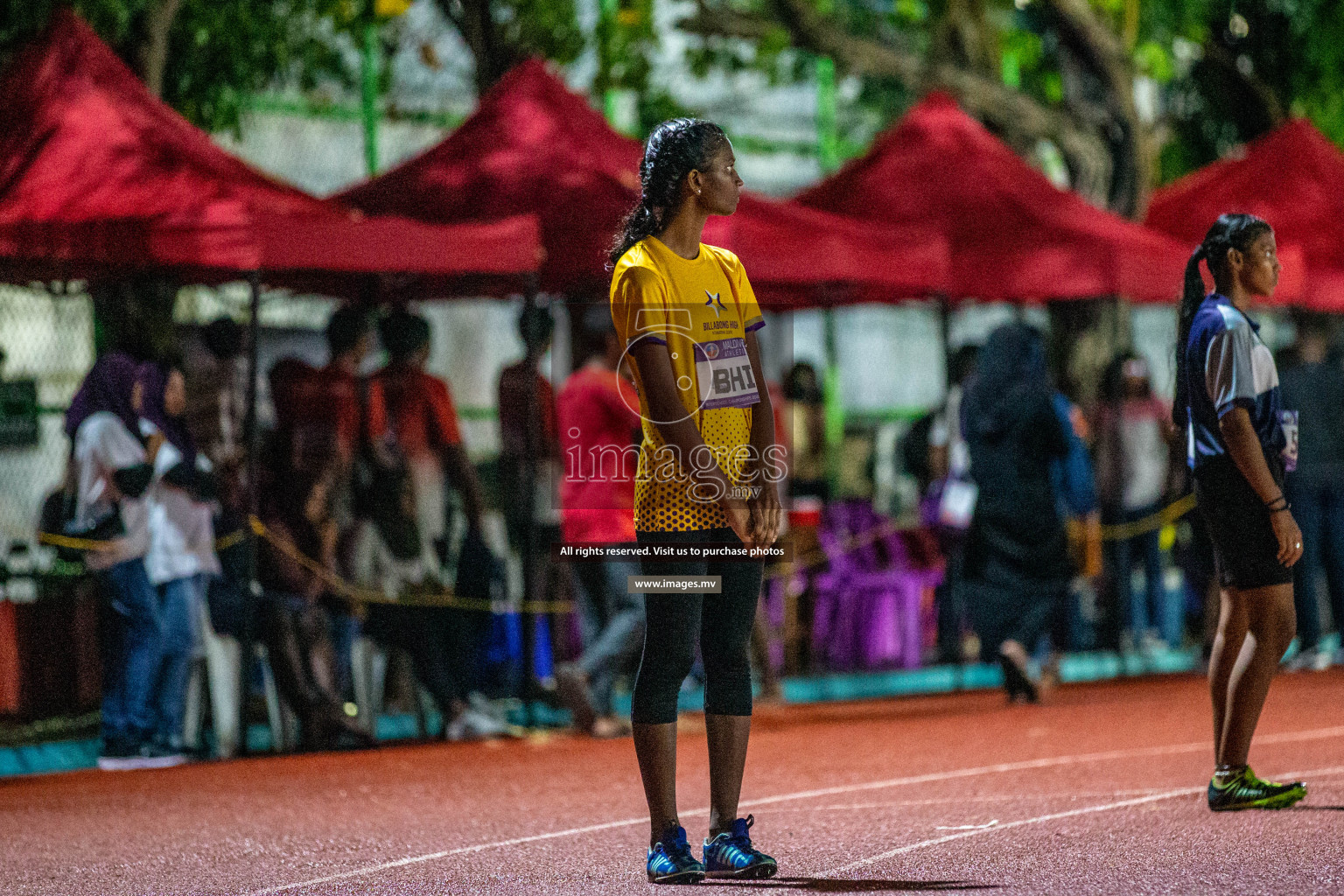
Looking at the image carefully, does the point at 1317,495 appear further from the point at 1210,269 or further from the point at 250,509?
the point at 250,509

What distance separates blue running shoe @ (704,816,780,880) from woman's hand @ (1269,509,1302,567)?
207 cm

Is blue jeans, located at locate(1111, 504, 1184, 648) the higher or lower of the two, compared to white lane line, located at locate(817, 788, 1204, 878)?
higher

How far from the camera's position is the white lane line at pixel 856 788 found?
6.03m

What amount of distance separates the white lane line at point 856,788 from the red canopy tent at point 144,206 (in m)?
3.40

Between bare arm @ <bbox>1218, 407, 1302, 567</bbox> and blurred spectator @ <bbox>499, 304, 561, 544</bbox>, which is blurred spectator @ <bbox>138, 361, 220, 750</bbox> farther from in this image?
bare arm @ <bbox>1218, 407, 1302, 567</bbox>

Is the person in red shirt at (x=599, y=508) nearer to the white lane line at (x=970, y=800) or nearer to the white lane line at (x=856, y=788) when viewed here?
the white lane line at (x=856, y=788)

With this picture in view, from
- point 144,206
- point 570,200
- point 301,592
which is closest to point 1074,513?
point 570,200

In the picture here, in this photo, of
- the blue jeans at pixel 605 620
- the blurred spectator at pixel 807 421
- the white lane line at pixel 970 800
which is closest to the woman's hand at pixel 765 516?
the white lane line at pixel 970 800

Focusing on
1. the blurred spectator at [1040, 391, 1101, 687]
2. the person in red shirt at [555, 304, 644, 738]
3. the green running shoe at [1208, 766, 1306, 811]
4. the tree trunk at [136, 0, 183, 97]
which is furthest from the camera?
the tree trunk at [136, 0, 183, 97]

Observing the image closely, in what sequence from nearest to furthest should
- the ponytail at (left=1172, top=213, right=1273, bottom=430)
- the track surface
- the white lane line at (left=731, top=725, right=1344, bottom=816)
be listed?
the track surface < the ponytail at (left=1172, top=213, right=1273, bottom=430) < the white lane line at (left=731, top=725, right=1344, bottom=816)

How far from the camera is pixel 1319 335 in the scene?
516 inches

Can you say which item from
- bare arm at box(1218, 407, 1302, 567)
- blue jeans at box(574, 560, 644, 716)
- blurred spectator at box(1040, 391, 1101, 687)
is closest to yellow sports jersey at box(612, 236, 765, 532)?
bare arm at box(1218, 407, 1302, 567)

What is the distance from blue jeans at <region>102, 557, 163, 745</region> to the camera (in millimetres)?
9367

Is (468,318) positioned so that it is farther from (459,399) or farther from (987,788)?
(987,788)
